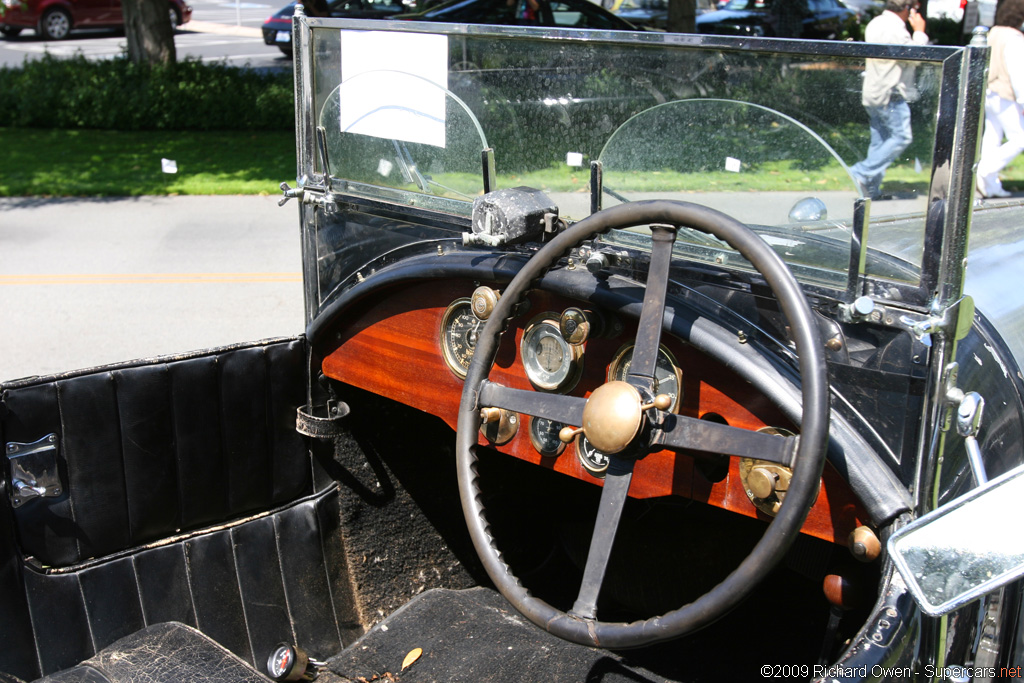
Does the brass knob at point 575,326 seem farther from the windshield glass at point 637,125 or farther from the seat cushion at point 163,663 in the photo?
the seat cushion at point 163,663

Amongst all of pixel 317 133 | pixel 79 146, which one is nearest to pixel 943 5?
pixel 79 146

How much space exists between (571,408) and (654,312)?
0.24 m

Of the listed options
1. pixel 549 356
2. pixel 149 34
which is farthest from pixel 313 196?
pixel 149 34

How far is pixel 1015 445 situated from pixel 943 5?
2069 cm

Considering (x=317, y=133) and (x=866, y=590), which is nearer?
(x=866, y=590)

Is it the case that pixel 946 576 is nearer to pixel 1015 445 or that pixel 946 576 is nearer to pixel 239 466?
pixel 1015 445

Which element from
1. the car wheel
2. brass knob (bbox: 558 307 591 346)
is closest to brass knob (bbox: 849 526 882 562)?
brass knob (bbox: 558 307 591 346)

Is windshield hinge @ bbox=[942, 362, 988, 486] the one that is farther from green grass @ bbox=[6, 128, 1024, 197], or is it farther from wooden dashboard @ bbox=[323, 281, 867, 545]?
green grass @ bbox=[6, 128, 1024, 197]

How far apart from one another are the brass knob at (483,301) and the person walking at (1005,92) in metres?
5.82

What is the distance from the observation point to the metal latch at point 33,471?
214 cm

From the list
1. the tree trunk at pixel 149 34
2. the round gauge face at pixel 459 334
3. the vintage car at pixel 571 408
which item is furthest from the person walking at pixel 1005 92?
the tree trunk at pixel 149 34

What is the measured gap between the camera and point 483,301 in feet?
6.52

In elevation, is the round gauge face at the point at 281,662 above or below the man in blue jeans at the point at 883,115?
below

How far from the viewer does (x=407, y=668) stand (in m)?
A: 2.68
